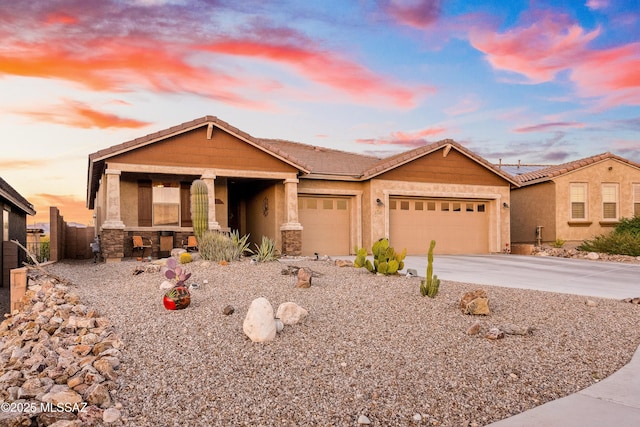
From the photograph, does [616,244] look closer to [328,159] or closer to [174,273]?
[328,159]

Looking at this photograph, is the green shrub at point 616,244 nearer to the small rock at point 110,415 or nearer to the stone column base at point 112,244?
the stone column base at point 112,244

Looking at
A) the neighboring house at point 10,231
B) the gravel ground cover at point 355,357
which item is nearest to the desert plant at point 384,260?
the gravel ground cover at point 355,357

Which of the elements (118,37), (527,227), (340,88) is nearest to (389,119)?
(340,88)

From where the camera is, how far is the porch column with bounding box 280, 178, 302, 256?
17484mm

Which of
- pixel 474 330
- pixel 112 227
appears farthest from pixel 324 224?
pixel 474 330

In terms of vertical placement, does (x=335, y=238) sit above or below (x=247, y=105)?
below

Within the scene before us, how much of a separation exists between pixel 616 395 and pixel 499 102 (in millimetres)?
13775

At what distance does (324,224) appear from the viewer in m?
19.5

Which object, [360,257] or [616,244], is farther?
[616,244]

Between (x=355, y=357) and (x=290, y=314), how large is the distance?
52.1 inches

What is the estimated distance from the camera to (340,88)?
1555 cm

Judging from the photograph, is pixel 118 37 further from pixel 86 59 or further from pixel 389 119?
pixel 389 119

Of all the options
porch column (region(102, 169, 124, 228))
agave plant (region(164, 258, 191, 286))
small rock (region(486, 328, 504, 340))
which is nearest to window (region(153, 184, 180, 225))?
porch column (region(102, 169, 124, 228))

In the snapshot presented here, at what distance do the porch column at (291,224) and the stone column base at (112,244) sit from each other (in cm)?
554
